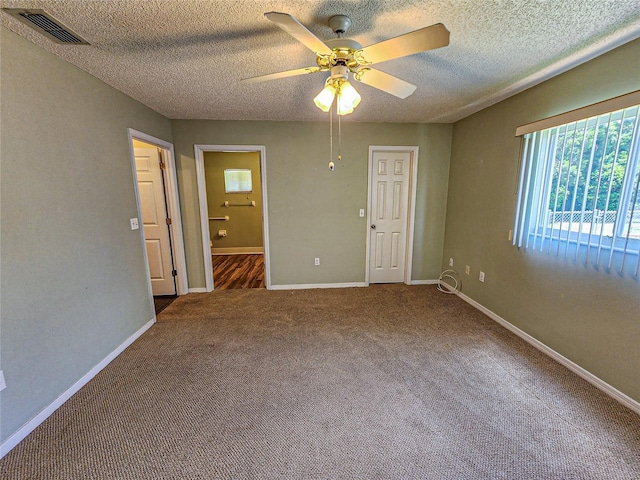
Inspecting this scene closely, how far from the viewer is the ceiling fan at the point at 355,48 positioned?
1.08 m

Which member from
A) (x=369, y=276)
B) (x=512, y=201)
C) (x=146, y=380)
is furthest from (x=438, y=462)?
(x=369, y=276)

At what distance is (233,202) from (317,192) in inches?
114

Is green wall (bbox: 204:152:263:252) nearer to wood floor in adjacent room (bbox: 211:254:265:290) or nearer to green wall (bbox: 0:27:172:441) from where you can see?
wood floor in adjacent room (bbox: 211:254:265:290)

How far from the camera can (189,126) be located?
331 cm

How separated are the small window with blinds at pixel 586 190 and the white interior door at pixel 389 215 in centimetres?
151

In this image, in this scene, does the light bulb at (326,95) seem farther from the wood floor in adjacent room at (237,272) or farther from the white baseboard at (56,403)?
the wood floor in adjacent room at (237,272)

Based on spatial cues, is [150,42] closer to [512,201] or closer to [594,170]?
[594,170]

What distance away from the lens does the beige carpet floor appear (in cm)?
131

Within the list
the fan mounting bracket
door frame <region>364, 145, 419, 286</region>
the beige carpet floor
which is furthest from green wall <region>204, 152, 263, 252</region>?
the fan mounting bracket

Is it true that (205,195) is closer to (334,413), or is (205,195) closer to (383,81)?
(383,81)

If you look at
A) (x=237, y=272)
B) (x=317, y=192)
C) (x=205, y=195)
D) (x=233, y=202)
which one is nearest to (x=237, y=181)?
(x=233, y=202)

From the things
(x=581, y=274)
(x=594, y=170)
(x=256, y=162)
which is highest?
(x=256, y=162)

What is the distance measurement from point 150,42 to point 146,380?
2.36 meters

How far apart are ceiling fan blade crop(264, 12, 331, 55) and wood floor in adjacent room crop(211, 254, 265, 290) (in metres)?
3.25
